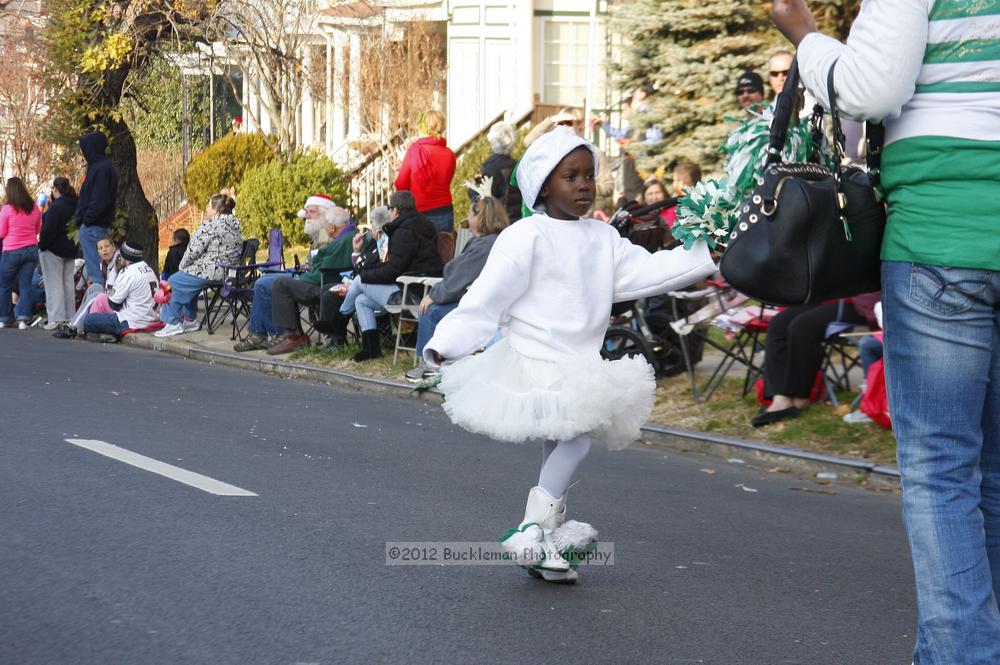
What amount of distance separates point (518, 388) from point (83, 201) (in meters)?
14.8

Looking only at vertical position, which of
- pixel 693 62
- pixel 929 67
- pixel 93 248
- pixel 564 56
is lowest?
pixel 93 248

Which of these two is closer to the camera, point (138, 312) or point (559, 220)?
point (559, 220)

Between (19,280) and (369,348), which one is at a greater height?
(19,280)

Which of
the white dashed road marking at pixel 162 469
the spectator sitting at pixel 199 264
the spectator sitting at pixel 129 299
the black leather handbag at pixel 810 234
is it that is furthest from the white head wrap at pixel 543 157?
the spectator sitting at pixel 129 299

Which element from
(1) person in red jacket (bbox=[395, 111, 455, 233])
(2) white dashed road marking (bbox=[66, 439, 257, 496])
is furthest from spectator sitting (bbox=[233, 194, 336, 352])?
(2) white dashed road marking (bbox=[66, 439, 257, 496])

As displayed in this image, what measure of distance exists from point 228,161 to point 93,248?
12609mm

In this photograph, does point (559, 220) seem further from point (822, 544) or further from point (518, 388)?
point (822, 544)

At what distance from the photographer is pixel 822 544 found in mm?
6855

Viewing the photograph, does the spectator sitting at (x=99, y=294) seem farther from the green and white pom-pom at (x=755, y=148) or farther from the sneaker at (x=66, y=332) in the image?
the green and white pom-pom at (x=755, y=148)

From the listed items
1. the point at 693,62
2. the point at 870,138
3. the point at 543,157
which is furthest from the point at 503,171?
the point at 870,138

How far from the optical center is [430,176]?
16.4 m

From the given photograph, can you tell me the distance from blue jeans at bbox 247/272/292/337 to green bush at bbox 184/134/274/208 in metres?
15.5

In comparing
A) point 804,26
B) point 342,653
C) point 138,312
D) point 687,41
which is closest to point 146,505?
point 342,653

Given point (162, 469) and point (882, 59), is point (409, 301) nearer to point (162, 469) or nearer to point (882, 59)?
point (162, 469)
